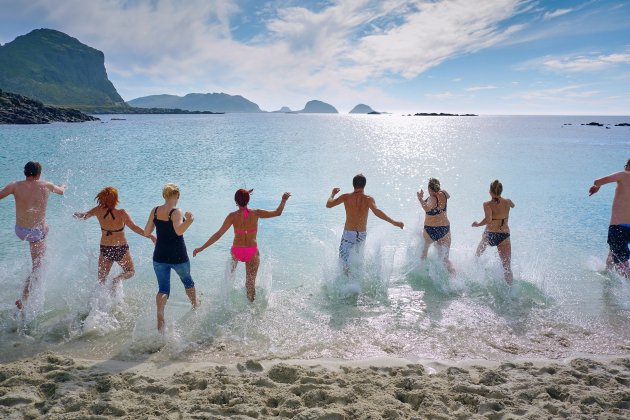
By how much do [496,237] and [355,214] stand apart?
107 inches

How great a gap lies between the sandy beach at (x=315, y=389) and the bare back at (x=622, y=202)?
155 inches

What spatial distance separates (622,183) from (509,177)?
17.5 metres

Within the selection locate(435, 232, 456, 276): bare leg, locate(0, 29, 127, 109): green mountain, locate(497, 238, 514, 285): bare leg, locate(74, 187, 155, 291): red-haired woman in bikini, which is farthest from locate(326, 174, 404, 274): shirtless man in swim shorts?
locate(0, 29, 127, 109): green mountain

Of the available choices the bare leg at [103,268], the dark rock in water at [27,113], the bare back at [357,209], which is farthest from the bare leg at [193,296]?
the dark rock in water at [27,113]

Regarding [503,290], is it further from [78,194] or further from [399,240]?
[78,194]

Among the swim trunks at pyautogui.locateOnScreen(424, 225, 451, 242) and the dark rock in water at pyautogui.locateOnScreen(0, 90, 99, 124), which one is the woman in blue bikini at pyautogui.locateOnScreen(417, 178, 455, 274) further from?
the dark rock in water at pyautogui.locateOnScreen(0, 90, 99, 124)

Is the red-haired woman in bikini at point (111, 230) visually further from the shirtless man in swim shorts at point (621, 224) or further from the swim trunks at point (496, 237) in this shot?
the shirtless man in swim shorts at point (621, 224)

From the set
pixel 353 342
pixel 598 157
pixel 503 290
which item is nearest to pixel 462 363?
pixel 353 342

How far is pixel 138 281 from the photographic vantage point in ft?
25.3

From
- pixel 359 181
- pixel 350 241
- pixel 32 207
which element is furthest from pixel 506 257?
pixel 32 207

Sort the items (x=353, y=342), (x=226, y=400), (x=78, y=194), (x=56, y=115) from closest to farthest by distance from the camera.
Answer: (x=226, y=400) → (x=353, y=342) → (x=78, y=194) → (x=56, y=115)

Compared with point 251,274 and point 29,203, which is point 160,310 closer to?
point 251,274

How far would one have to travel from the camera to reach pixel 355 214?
7383 millimetres

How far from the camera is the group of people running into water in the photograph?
5.53 metres
